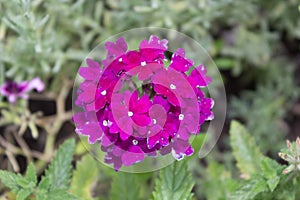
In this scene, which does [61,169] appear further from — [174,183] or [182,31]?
[182,31]

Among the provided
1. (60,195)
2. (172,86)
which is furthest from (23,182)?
(172,86)

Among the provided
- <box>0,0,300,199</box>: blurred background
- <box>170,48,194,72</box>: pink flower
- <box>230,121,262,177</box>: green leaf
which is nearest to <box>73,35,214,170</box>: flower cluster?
<box>170,48,194,72</box>: pink flower

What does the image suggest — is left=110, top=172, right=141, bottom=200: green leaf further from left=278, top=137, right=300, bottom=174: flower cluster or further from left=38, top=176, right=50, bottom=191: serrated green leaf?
left=278, top=137, right=300, bottom=174: flower cluster

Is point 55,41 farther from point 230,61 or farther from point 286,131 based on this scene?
point 286,131

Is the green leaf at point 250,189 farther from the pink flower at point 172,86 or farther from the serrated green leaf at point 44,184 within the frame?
the serrated green leaf at point 44,184

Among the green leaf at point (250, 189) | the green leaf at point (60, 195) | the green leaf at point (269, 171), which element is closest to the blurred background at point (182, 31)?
the green leaf at point (250, 189)

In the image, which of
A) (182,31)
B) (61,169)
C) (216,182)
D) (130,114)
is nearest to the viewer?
(130,114)
